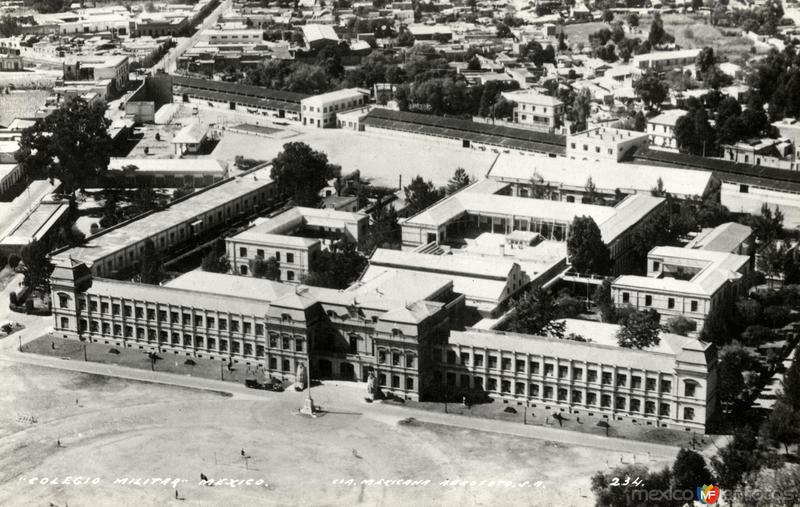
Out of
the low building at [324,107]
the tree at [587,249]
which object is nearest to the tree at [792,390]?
the tree at [587,249]

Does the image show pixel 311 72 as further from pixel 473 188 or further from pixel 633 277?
pixel 633 277

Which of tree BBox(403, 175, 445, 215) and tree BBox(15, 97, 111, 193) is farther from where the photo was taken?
tree BBox(15, 97, 111, 193)

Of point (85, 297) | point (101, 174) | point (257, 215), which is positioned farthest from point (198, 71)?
point (85, 297)

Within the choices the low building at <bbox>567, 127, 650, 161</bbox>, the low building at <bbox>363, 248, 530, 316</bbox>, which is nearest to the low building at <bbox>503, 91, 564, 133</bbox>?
the low building at <bbox>567, 127, 650, 161</bbox>

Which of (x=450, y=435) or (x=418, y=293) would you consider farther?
(x=418, y=293)

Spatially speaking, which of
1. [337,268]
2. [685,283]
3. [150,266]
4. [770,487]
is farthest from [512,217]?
[770,487]

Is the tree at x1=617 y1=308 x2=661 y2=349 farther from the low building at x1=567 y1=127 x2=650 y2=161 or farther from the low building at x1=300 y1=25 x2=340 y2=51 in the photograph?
the low building at x1=300 y1=25 x2=340 y2=51

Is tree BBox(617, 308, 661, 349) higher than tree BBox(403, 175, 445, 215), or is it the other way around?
tree BBox(403, 175, 445, 215)
